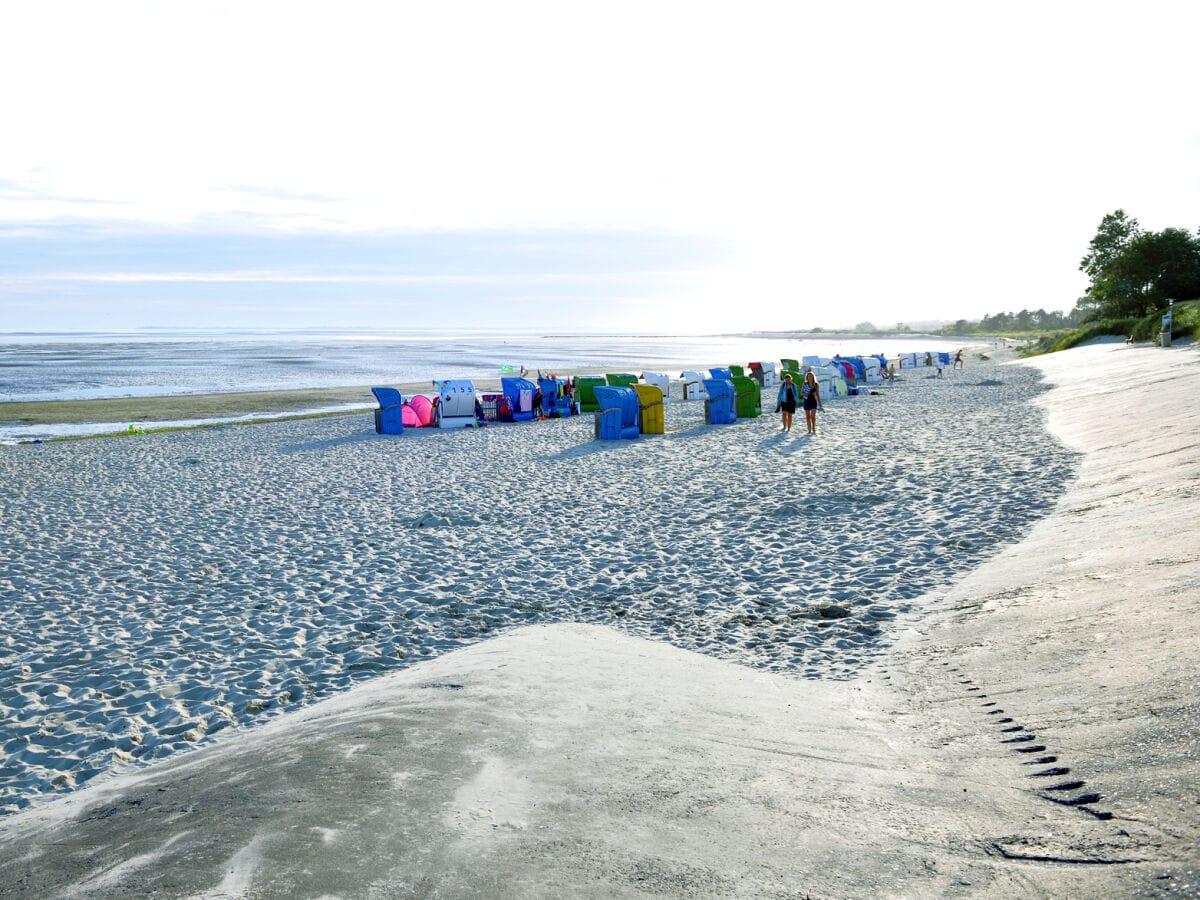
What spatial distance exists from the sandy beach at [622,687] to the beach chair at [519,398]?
13515 mm

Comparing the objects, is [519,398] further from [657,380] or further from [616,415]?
[657,380]

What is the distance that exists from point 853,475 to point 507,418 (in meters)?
15.3

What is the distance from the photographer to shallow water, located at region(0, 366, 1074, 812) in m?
6.80

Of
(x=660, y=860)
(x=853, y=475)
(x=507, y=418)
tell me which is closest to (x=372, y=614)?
(x=660, y=860)

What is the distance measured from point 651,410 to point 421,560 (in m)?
13.4

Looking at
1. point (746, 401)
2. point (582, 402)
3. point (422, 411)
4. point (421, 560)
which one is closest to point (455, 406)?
point (422, 411)

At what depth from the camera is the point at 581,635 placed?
7648mm

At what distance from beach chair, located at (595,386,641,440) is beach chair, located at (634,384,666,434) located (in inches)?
16.2

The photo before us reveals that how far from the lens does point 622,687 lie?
6.20 meters

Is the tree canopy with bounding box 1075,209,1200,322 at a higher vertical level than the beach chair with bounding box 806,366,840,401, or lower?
higher

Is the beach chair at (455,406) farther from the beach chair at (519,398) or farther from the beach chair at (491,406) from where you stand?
the beach chair at (519,398)

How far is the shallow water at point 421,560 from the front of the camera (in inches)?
268

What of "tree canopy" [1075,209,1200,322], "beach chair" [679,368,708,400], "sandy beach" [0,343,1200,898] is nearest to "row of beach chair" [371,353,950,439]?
"beach chair" [679,368,708,400]

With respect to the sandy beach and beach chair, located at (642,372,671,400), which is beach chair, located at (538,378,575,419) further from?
the sandy beach
